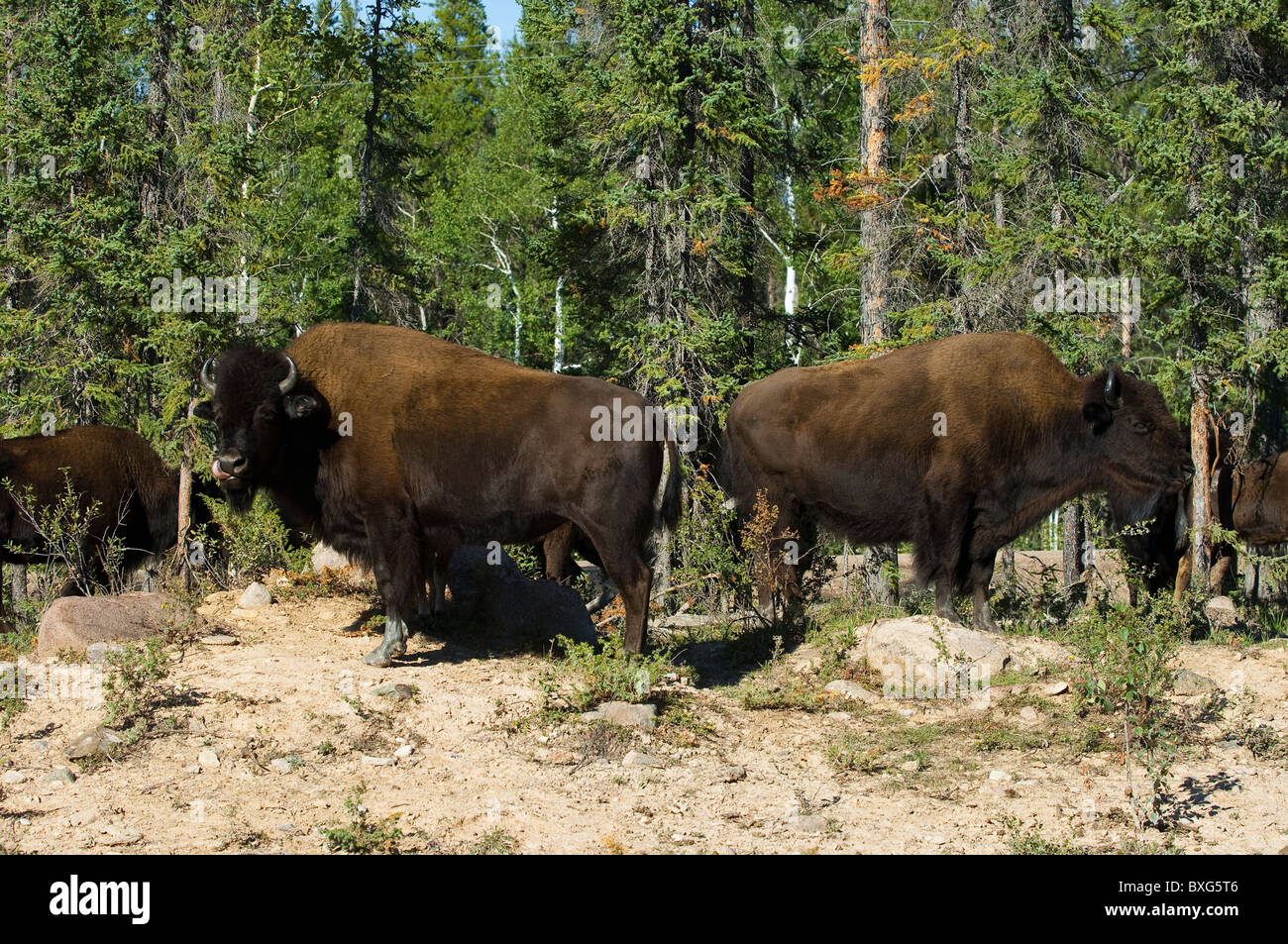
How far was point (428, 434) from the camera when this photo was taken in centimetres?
1016

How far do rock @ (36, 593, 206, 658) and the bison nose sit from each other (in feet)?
4.39

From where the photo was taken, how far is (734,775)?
8.06 metres

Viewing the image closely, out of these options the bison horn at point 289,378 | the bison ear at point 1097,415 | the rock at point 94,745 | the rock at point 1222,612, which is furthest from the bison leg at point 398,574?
the rock at point 1222,612

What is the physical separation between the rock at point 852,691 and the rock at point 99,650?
5561 millimetres

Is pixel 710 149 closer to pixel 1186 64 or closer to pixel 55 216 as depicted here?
pixel 1186 64

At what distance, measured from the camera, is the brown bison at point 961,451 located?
1166cm

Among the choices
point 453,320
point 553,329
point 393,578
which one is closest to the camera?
point 393,578

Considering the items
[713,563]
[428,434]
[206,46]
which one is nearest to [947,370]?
[713,563]

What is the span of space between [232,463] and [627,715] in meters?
3.85

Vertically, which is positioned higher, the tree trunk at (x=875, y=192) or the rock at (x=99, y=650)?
the tree trunk at (x=875, y=192)

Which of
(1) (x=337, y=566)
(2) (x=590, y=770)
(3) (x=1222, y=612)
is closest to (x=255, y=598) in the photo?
(1) (x=337, y=566)

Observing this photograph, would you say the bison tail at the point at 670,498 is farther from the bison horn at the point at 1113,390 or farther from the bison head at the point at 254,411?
the bison horn at the point at 1113,390

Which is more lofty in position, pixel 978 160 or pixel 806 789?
pixel 978 160

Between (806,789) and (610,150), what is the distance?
1339 cm
